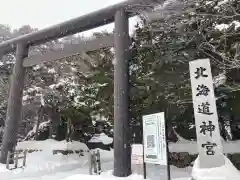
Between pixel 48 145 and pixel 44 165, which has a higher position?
pixel 48 145

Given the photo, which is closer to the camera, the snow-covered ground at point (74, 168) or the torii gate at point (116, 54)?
the snow-covered ground at point (74, 168)

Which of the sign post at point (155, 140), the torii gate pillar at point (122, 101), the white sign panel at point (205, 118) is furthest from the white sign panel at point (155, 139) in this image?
the torii gate pillar at point (122, 101)

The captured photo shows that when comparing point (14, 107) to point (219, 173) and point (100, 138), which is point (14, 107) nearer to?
point (100, 138)

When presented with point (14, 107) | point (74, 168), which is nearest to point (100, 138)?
point (74, 168)

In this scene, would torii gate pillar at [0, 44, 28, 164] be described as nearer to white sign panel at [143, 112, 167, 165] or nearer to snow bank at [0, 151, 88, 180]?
snow bank at [0, 151, 88, 180]

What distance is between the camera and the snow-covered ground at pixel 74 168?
6.62 metres

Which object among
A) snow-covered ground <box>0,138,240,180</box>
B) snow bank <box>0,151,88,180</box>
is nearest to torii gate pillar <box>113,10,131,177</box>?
snow-covered ground <box>0,138,240,180</box>

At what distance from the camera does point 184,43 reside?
29.9 feet

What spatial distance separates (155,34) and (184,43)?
1.31 metres

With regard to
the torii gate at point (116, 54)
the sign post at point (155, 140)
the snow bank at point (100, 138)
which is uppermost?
the torii gate at point (116, 54)

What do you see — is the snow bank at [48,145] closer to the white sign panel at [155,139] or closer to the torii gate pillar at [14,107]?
the torii gate pillar at [14,107]

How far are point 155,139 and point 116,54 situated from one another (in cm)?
351

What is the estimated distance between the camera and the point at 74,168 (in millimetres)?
11766

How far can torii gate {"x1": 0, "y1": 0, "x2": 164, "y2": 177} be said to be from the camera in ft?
27.9
